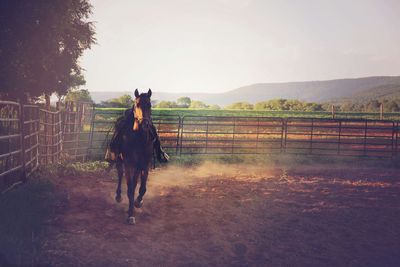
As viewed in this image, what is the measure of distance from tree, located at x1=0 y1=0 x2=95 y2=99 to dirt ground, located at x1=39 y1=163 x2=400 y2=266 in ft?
33.8

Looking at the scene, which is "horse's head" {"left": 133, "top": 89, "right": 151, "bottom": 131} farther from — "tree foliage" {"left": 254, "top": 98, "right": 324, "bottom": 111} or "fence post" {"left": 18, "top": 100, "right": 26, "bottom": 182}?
"tree foliage" {"left": 254, "top": 98, "right": 324, "bottom": 111}

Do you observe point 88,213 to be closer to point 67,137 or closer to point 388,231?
point 388,231

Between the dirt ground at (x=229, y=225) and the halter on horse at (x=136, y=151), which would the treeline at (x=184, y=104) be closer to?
the dirt ground at (x=229, y=225)

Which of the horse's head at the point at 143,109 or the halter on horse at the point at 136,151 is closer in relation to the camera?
the horse's head at the point at 143,109

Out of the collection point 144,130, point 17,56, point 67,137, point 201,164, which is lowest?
point 201,164

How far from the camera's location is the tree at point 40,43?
15.9 m

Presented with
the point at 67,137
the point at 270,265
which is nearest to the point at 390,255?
the point at 270,265

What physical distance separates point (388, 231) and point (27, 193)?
726 cm

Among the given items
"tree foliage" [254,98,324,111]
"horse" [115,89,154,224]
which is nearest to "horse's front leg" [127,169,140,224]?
"horse" [115,89,154,224]

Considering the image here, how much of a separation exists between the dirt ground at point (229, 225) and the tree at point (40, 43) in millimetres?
10294

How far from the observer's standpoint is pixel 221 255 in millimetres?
4840

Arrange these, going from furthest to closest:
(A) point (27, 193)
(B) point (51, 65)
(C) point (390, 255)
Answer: (B) point (51, 65) → (A) point (27, 193) → (C) point (390, 255)

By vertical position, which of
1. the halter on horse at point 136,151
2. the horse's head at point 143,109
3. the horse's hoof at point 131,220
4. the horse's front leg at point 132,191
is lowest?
the horse's hoof at point 131,220

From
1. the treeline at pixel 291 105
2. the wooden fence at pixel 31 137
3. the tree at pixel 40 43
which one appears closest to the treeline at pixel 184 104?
the treeline at pixel 291 105
